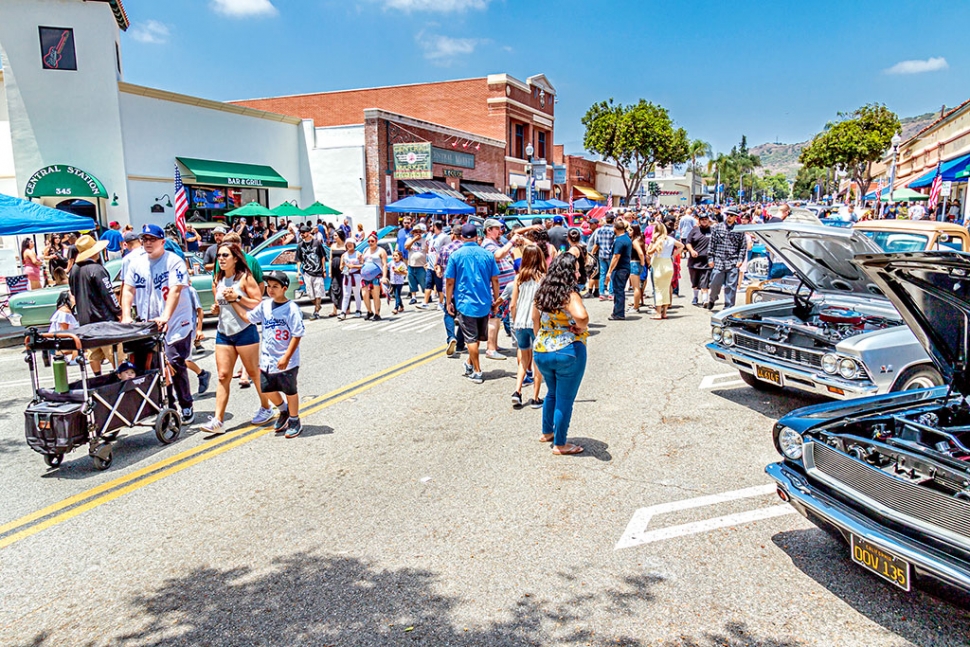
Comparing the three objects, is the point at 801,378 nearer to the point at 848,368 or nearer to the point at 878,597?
the point at 848,368

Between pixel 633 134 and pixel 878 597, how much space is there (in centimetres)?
4917

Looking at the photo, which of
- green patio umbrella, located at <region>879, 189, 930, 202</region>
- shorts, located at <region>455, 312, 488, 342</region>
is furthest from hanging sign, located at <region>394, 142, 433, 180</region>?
shorts, located at <region>455, 312, 488, 342</region>

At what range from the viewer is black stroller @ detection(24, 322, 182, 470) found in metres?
5.04

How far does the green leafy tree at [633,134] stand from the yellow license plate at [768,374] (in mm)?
45785

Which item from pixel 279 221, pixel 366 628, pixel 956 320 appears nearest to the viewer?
pixel 366 628

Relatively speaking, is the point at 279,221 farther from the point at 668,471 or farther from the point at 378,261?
the point at 668,471

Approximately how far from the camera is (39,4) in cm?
1889

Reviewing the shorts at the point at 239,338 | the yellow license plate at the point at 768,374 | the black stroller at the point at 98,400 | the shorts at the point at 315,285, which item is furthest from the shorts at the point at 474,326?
the shorts at the point at 315,285

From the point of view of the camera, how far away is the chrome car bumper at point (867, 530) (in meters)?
2.79

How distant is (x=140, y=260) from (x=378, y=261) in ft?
20.4

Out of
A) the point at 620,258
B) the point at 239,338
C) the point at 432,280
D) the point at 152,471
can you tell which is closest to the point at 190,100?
the point at 432,280

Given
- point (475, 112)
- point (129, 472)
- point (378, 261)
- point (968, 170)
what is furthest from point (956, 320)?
point (475, 112)

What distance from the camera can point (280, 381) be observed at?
5941 mm

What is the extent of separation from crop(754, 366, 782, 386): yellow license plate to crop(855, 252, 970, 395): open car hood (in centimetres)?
239
